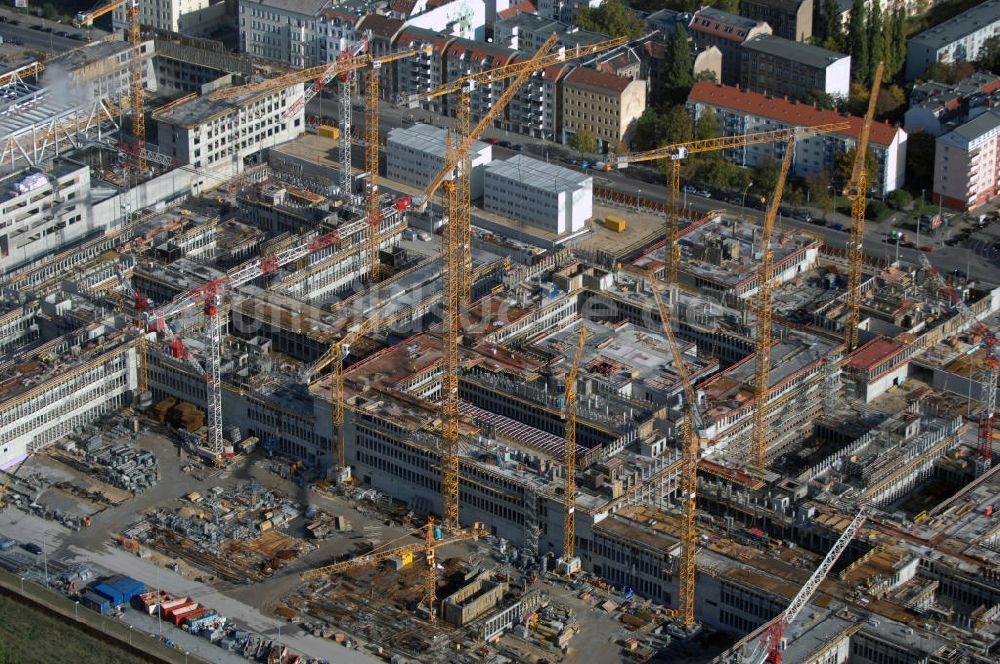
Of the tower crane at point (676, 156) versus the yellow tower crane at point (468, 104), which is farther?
the tower crane at point (676, 156)

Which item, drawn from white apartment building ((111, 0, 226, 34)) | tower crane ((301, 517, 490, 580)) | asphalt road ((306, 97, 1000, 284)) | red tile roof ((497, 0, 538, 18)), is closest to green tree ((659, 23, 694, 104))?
asphalt road ((306, 97, 1000, 284))

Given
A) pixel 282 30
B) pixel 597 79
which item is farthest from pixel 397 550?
pixel 282 30

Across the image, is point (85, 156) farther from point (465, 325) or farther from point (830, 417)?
point (830, 417)

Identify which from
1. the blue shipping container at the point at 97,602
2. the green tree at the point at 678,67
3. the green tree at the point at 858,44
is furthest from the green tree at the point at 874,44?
the blue shipping container at the point at 97,602

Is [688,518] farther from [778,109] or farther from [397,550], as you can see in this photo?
[778,109]

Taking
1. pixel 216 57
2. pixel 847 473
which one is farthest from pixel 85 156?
pixel 847 473

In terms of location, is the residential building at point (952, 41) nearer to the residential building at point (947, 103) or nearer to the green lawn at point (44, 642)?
the residential building at point (947, 103)
